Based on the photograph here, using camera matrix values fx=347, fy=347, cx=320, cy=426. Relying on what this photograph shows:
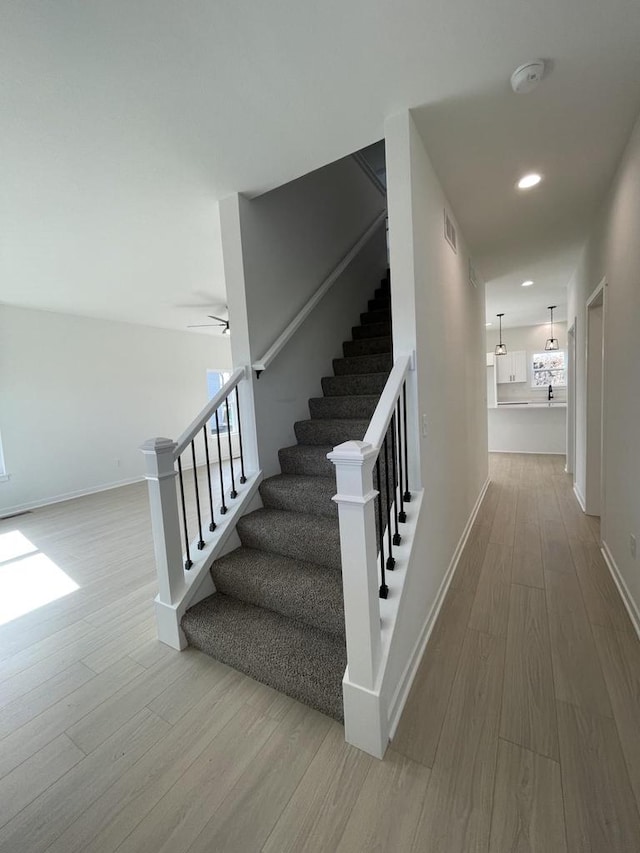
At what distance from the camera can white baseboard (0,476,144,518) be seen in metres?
4.72

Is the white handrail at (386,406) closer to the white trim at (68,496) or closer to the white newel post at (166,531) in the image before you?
the white newel post at (166,531)

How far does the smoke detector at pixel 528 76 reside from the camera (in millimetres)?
1471

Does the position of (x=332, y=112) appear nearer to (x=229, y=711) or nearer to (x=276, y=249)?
(x=276, y=249)

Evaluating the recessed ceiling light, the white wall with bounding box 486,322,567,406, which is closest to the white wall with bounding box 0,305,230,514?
the recessed ceiling light

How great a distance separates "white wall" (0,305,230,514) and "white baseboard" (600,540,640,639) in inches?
257

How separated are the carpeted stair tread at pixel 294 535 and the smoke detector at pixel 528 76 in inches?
89.5

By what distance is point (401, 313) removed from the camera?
1800mm

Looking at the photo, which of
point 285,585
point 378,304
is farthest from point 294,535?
point 378,304

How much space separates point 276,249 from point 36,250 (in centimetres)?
228

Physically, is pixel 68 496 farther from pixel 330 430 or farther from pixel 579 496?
pixel 579 496

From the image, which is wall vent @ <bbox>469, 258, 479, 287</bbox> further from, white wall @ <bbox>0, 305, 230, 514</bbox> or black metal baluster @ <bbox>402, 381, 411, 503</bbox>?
white wall @ <bbox>0, 305, 230, 514</bbox>

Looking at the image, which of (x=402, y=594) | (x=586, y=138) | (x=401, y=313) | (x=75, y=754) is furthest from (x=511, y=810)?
(x=586, y=138)

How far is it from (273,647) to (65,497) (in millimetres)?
5139

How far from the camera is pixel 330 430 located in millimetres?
2703
